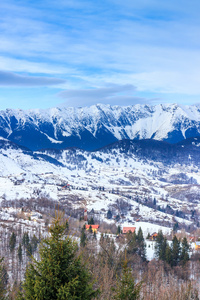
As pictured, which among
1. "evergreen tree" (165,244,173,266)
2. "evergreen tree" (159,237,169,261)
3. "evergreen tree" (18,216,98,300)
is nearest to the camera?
"evergreen tree" (18,216,98,300)

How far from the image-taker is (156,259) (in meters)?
97.7

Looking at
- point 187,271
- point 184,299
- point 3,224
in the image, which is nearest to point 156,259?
point 187,271

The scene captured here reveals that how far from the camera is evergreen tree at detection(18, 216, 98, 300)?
1460cm

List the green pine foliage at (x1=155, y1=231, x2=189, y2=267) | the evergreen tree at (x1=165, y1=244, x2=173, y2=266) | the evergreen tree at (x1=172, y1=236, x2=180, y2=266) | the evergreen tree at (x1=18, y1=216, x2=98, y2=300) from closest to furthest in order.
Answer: the evergreen tree at (x1=18, y1=216, x2=98, y2=300) < the evergreen tree at (x1=165, y1=244, x2=173, y2=266) < the green pine foliage at (x1=155, y1=231, x2=189, y2=267) < the evergreen tree at (x1=172, y1=236, x2=180, y2=266)

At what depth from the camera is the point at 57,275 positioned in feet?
49.6

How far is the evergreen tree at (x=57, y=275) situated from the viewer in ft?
47.9

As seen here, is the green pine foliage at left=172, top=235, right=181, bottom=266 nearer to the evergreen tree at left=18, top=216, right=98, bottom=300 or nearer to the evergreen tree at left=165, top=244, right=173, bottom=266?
the evergreen tree at left=165, top=244, right=173, bottom=266

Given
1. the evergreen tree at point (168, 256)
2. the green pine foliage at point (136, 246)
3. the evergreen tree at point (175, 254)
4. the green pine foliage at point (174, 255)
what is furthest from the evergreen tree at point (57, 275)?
the evergreen tree at point (175, 254)

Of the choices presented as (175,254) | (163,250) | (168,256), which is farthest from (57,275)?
(163,250)

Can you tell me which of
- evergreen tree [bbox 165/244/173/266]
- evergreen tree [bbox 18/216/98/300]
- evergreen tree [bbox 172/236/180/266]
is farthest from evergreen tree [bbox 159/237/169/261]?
evergreen tree [bbox 18/216/98/300]

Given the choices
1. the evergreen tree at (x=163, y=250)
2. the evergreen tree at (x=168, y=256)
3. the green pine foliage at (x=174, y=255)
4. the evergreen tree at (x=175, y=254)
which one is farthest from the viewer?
the evergreen tree at (x=163, y=250)

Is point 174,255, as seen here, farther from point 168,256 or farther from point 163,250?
point 163,250

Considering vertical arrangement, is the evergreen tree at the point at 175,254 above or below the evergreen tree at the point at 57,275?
below

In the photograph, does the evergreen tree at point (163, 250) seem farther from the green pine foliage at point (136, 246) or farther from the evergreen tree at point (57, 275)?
the evergreen tree at point (57, 275)
